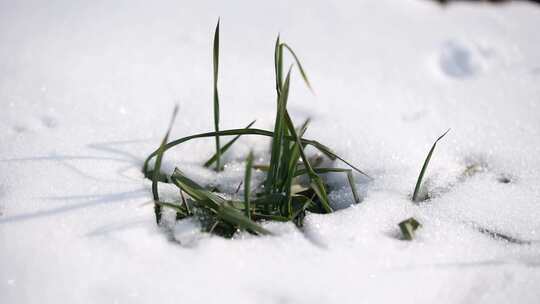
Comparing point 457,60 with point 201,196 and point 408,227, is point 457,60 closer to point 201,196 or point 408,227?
point 408,227

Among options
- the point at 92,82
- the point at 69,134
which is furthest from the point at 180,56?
the point at 69,134

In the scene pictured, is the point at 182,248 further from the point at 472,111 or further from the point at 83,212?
the point at 472,111

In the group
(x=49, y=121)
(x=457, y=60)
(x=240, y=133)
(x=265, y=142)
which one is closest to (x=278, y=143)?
(x=240, y=133)

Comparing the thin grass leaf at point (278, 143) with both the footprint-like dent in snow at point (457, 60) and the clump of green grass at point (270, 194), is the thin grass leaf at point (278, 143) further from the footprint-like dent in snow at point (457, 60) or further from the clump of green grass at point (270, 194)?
the footprint-like dent in snow at point (457, 60)

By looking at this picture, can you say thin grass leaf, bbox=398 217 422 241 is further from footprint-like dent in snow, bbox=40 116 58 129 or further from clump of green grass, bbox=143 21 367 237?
footprint-like dent in snow, bbox=40 116 58 129

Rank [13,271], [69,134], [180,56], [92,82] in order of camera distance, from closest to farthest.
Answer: [13,271] → [69,134] → [92,82] → [180,56]

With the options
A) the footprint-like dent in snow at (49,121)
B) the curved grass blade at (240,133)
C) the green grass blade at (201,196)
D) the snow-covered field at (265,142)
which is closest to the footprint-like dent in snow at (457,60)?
the snow-covered field at (265,142)
